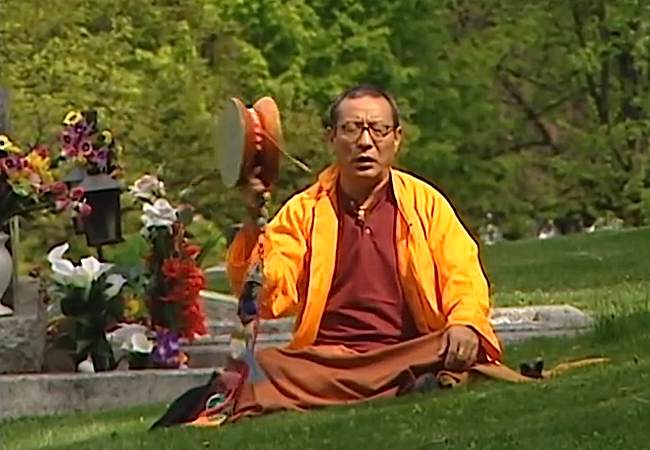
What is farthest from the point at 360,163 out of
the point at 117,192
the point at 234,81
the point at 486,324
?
the point at 234,81

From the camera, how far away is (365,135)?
7027 mm

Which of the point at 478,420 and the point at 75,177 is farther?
the point at 75,177

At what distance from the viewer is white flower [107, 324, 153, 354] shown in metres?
9.72

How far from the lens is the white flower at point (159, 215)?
32.8 ft

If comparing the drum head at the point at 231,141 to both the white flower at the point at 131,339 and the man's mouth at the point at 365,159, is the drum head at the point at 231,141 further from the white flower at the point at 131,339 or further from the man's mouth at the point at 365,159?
the white flower at the point at 131,339

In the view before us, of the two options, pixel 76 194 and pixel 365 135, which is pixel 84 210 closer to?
pixel 76 194

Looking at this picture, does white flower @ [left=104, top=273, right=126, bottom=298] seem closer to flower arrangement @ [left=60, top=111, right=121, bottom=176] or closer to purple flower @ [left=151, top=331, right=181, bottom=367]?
purple flower @ [left=151, top=331, right=181, bottom=367]

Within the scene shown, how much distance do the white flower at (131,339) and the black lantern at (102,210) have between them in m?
1.07

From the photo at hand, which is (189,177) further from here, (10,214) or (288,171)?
(10,214)

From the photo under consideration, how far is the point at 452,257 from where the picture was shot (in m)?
7.06

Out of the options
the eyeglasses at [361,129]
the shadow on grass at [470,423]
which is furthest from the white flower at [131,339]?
the eyeglasses at [361,129]

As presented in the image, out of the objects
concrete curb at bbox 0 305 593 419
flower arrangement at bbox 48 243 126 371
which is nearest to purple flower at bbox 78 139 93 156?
flower arrangement at bbox 48 243 126 371

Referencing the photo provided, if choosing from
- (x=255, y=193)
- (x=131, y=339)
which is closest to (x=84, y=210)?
(x=131, y=339)

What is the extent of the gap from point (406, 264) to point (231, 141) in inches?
33.3
